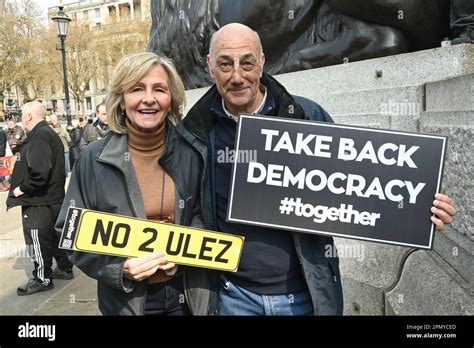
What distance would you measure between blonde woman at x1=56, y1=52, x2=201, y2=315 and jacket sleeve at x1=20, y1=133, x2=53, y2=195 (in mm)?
2776

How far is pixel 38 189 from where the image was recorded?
4441mm

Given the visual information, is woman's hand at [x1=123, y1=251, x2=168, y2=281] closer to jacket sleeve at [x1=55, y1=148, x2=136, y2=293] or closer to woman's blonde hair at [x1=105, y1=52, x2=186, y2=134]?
jacket sleeve at [x1=55, y1=148, x2=136, y2=293]

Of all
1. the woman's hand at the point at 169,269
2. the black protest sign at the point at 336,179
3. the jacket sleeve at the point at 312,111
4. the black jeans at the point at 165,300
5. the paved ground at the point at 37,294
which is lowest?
the paved ground at the point at 37,294

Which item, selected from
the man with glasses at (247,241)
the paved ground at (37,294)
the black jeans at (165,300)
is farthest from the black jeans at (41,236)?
the man with glasses at (247,241)

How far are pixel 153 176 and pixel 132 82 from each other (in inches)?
15.9

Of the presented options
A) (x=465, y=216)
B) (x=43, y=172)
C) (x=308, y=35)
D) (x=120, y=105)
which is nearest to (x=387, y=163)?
(x=465, y=216)

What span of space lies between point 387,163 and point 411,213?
224 millimetres

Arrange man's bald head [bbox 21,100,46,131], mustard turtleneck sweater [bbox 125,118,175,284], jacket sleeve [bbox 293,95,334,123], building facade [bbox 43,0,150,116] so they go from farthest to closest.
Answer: building facade [bbox 43,0,150,116] → man's bald head [bbox 21,100,46,131] → jacket sleeve [bbox 293,95,334,123] → mustard turtleneck sweater [bbox 125,118,175,284]

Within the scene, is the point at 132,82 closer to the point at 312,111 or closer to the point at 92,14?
the point at 312,111

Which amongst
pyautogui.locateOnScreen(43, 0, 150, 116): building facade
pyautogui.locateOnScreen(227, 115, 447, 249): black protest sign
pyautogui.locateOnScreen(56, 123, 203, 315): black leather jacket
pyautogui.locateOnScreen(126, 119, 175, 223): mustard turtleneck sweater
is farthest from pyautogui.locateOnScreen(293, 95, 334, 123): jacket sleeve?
pyautogui.locateOnScreen(43, 0, 150, 116): building facade

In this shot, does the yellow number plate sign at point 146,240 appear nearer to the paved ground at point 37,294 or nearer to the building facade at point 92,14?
the paved ground at point 37,294

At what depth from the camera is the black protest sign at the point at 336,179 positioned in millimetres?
1787

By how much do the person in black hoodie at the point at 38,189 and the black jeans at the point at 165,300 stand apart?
3005mm

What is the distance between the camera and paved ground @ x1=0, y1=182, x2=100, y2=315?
386 cm
